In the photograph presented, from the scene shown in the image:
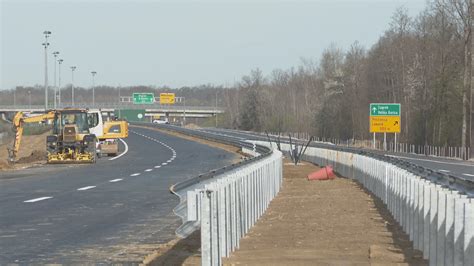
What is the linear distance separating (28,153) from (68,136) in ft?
99.6

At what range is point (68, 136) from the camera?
4741 cm

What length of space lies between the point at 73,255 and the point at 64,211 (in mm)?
6933

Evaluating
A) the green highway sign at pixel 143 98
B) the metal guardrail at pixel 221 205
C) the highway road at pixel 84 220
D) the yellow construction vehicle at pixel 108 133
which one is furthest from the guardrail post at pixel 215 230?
the green highway sign at pixel 143 98

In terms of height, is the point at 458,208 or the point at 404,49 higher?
the point at 404,49

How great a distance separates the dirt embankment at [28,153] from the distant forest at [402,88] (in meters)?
18.7

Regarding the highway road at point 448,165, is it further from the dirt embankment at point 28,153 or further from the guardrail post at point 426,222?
the dirt embankment at point 28,153

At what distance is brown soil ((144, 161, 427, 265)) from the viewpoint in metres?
12.2

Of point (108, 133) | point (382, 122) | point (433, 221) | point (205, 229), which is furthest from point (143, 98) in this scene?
point (205, 229)

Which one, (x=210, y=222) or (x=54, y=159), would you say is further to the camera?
(x=54, y=159)

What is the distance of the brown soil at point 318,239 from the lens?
12.2 metres

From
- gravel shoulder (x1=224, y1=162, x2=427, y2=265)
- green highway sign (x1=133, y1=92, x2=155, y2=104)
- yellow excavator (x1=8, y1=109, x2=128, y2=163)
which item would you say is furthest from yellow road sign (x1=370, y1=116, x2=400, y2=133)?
green highway sign (x1=133, y1=92, x2=155, y2=104)

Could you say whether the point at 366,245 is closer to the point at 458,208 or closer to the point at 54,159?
the point at 458,208

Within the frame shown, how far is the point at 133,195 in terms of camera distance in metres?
24.4

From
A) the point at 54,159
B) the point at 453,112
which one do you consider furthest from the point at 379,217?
the point at 453,112
